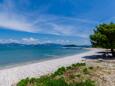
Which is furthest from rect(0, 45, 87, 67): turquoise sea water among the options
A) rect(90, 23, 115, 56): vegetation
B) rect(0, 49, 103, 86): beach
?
rect(90, 23, 115, 56): vegetation

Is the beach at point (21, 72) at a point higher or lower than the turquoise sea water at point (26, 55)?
lower

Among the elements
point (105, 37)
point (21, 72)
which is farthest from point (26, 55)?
point (21, 72)

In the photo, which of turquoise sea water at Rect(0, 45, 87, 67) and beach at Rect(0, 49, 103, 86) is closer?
beach at Rect(0, 49, 103, 86)

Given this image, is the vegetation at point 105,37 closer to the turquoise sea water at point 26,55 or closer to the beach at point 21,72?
the beach at point 21,72

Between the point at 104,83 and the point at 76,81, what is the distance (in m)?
1.66

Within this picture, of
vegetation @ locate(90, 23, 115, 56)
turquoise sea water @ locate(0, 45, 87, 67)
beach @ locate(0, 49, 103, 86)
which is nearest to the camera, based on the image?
beach @ locate(0, 49, 103, 86)

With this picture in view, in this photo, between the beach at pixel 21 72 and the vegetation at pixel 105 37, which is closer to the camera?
the beach at pixel 21 72

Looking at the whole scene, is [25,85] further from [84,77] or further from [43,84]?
[84,77]

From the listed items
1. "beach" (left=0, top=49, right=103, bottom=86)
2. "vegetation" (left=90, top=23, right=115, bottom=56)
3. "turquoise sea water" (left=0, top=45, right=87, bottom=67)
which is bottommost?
"beach" (left=0, top=49, right=103, bottom=86)

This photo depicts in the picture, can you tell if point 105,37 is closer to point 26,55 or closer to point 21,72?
point 21,72

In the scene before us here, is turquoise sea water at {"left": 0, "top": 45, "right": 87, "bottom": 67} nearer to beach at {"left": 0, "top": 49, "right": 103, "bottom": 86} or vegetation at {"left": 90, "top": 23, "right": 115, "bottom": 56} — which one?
beach at {"left": 0, "top": 49, "right": 103, "bottom": 86}

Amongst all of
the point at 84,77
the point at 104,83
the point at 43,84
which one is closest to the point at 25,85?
the point at 43,84

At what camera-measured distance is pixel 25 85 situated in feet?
43.1

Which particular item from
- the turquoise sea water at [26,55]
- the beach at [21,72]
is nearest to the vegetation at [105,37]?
the beach at [21,72]
